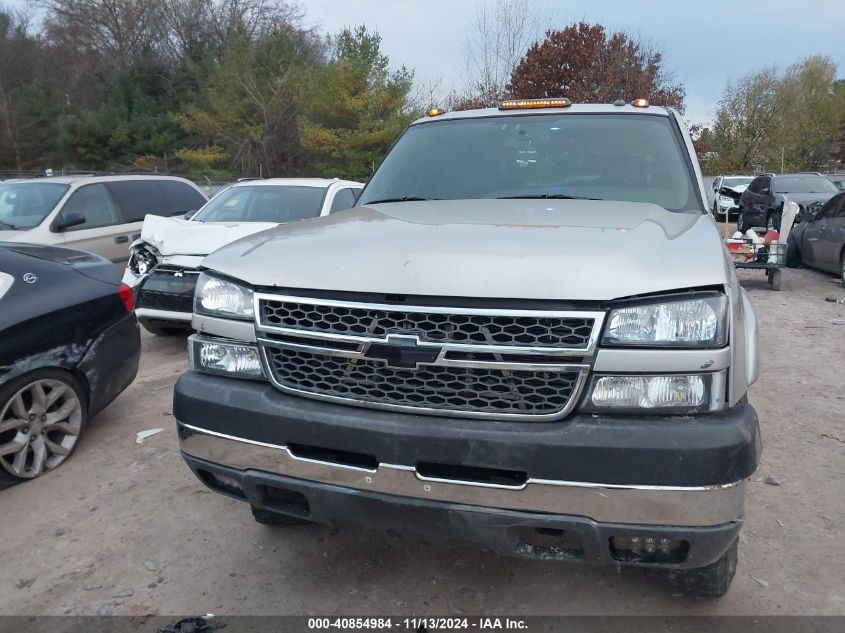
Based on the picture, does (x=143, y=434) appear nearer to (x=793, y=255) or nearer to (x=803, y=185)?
(x=793, y=255)

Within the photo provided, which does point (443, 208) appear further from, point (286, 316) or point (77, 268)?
point (77, 268)

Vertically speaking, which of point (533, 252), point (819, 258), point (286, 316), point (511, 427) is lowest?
point (819, 258)

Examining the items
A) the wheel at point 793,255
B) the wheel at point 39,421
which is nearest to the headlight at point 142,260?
the wheel at point 39,421

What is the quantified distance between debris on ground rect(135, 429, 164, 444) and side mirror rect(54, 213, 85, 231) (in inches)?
184

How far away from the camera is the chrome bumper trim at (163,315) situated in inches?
252

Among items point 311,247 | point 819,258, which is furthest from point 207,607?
point 819,258

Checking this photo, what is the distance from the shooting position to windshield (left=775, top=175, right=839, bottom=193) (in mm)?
16203

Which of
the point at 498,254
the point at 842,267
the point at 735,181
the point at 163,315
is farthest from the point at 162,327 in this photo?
the point at 735,181

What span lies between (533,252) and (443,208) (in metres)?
0.98

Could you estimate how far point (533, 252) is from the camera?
2152 mm

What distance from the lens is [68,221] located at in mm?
8109

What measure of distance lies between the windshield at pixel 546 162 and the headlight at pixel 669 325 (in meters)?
1.25

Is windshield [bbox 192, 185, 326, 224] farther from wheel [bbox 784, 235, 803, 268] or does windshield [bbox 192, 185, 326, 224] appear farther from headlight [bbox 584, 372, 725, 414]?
wheel [bbox 784, 235, 803, 268]

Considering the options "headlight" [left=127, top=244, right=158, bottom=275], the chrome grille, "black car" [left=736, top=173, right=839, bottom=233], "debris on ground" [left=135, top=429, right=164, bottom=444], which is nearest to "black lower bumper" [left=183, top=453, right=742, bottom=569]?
the chrome grille
